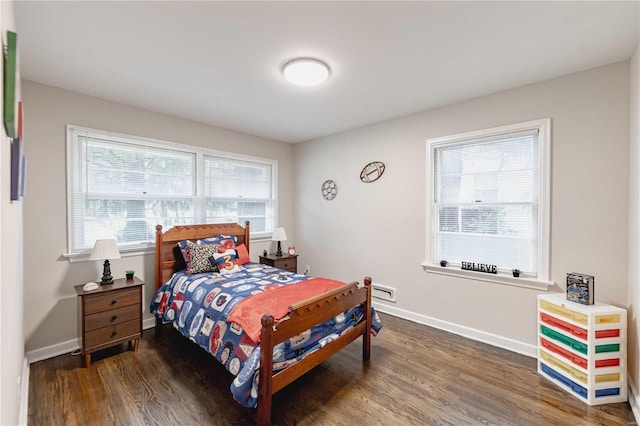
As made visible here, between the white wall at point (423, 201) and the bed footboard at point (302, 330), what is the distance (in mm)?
1201

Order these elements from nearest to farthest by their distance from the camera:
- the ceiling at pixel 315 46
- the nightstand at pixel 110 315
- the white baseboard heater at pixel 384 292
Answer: the ceiling at pixel 315 46 < the nightstand at pixel 110 315 < the white baseboard heater at pixel 384 292

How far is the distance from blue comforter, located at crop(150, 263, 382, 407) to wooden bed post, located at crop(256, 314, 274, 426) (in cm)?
4

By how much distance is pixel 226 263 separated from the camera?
3.25 m

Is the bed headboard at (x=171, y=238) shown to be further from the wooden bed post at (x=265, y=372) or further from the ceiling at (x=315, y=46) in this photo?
the wooden bed post at (x=265, y=372)

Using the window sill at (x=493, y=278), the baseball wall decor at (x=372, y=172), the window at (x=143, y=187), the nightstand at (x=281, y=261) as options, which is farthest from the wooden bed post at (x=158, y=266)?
the window sill at (x=493, y=278)

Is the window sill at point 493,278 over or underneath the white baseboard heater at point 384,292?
over

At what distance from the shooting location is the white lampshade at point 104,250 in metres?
2.61

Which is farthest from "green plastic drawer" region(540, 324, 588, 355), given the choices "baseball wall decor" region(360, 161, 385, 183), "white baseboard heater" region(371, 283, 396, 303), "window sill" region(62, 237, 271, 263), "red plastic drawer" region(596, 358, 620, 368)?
"window sill" region(62, 237, 271, 263)

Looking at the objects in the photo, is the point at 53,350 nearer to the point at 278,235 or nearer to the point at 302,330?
the point at 302,330

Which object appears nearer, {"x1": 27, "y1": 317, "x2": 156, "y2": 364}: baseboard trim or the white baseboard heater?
{"x1": 27, "y1": 317, "x2": 156, "y2": 364}: baseboard trim

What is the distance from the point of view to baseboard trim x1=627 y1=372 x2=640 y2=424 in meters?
1.85

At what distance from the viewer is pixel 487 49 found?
207 centimetres

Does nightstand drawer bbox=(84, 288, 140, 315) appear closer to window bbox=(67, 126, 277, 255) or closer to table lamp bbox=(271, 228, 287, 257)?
window bbox=(67, 126, 277, 255)

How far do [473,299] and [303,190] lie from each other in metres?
3.02
